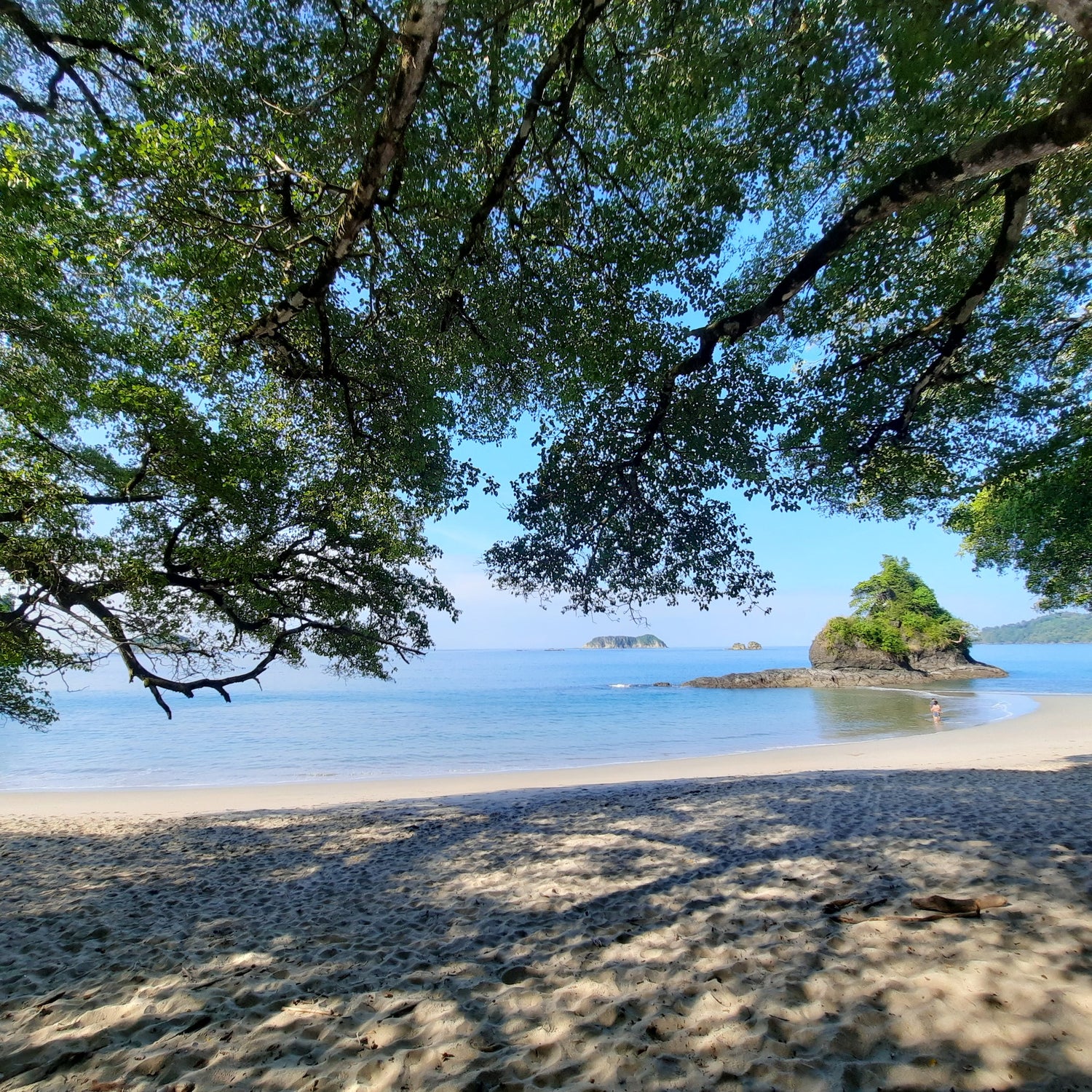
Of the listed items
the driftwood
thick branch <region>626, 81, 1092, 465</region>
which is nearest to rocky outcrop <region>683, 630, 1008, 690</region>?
thick branch <region>626, 81, 1092, 465</region>

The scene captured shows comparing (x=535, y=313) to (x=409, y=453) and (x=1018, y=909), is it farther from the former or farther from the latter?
(x=1018, y=909)

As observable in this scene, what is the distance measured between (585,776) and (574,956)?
1228cm

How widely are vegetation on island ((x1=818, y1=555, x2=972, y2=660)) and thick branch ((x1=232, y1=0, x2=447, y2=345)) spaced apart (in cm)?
5571

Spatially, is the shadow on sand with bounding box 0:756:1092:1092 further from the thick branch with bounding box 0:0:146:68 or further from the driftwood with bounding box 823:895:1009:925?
the thick branch with bounding box 0:0:146:68

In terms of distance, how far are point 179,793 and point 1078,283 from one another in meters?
20.7

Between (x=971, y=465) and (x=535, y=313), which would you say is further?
(x=971, y=465)

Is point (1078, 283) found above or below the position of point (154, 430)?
above

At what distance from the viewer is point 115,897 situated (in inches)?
203

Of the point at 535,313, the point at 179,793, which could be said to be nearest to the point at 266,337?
the point at 535,313

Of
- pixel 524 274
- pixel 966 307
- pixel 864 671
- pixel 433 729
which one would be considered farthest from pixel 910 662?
pixel 524 274

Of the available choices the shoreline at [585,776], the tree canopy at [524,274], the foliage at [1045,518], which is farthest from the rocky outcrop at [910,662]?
the tree canopy at [524,274]

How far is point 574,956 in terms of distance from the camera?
Result: 133 inches

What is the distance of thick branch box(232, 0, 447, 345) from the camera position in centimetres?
352

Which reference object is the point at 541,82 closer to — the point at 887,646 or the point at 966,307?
the point at 966,307
